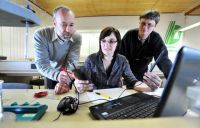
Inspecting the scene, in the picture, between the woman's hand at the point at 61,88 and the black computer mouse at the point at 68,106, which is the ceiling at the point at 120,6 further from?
the black computer mouse at the point at 68,106

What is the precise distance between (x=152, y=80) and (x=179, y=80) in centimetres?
86

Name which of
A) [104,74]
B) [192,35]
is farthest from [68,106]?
[192,35]

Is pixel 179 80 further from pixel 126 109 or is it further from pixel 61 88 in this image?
pixel 61 88

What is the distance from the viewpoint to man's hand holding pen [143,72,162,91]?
1329 millimetres

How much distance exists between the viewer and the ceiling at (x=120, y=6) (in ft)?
14.6

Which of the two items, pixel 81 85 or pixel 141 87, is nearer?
pixel 81 85

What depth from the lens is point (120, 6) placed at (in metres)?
4.94

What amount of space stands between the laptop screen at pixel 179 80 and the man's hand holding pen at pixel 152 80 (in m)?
0.76

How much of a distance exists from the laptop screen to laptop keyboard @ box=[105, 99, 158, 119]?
217mm

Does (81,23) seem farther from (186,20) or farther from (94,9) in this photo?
(186,20)

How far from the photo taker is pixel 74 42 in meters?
1.90

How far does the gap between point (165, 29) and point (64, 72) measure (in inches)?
207

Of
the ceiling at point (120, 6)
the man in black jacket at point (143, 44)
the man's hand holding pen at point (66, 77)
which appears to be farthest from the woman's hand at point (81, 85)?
the ceiling at point (120, 6)

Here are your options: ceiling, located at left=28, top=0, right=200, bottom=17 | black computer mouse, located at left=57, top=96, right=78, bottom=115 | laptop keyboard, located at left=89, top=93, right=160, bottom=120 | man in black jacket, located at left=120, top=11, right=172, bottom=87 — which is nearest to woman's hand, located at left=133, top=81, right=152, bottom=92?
laptop keyboard, located at left=89, top=93, right=160, bottom=120
